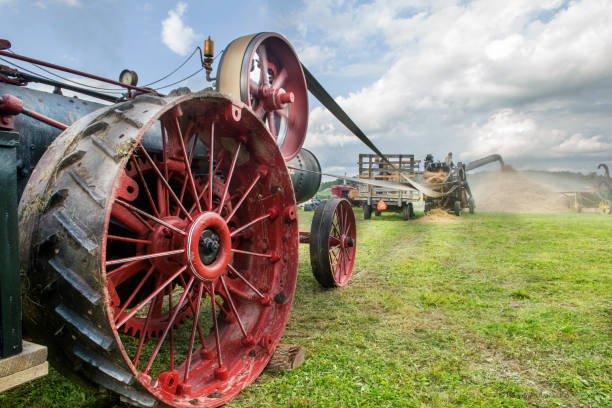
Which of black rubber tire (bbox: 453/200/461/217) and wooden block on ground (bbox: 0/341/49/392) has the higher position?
black rubber tire (bbox: 453/200/461/217)

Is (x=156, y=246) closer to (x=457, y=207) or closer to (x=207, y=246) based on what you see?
(x=207, y=246)

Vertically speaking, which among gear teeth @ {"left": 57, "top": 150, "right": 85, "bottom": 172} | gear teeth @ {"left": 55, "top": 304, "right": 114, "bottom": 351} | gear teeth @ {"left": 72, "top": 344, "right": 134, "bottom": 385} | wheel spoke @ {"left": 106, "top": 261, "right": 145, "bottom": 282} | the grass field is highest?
gear teeth @ {"left": 57, "top": 150, "right": 85, "bottom": 172}

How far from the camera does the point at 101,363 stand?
1.56 m

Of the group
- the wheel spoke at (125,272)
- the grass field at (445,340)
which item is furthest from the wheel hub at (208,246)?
the grass field at (445,340)

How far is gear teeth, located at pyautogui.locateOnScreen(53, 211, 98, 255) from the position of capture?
4.74 feet

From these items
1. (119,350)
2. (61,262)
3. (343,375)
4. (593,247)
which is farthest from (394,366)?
(593,247)

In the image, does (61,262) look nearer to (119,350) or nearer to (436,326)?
(119,350)

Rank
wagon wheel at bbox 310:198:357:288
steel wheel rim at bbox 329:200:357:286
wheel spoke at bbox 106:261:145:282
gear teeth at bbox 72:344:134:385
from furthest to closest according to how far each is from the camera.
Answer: steel wheel rim at bbox 329:200:357:286 < wagon wheel at bbox 310:198:357:288 < wheel spoke at bbox 106:261:145:282 < gear teeth at bbox 72:344:134:385

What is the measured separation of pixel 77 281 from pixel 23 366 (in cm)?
31

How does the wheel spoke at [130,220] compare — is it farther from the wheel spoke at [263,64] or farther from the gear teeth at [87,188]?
the wheel spoke at [263,64]

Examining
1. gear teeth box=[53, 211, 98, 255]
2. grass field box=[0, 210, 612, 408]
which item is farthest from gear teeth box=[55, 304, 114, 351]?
grass field box=[0, 210, 612, 408]

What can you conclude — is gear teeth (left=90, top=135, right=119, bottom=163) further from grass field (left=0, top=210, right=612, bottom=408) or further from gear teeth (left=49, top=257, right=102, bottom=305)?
grass field (left=0, top=210, right=612, bottom=408)

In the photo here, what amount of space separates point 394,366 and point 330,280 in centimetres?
182

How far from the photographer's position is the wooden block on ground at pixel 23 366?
1.27 m
